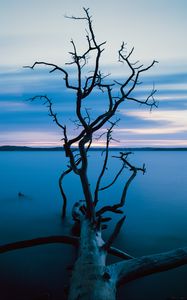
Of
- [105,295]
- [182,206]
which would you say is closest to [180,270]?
[105,295]

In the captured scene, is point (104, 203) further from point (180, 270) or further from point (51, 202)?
point (180, 270)

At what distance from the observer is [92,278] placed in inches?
175

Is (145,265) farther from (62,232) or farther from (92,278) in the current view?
(62,232)

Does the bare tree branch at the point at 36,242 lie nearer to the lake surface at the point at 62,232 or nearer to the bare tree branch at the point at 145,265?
the lake surface at the point at 62,232

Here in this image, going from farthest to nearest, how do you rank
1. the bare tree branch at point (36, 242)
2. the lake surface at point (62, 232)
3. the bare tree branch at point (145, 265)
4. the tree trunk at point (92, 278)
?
1. the lake surface at point (62, 232)
2. the bare tree branch at point (36, 242)
3. the bare tree branch at point (145, 265)
4. the tree trunk at point (92, 278)

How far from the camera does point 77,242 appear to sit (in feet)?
21.8

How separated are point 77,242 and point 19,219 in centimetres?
764

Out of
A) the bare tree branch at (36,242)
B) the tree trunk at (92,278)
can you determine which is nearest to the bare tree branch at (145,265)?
the tree trunk at (92,278)

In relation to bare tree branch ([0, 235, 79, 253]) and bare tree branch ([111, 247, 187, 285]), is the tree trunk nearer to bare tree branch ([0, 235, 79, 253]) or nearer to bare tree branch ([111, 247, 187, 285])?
bare tree branch ([111, 247, 187, 285])

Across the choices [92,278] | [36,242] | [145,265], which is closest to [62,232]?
[36,242]

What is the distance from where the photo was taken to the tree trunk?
4074 millimetres

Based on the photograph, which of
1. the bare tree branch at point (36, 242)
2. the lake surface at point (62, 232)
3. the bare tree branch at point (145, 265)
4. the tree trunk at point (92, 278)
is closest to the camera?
the tree trunk at point (92, 278)

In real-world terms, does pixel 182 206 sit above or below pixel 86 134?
below

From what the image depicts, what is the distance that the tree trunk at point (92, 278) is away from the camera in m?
4.07
